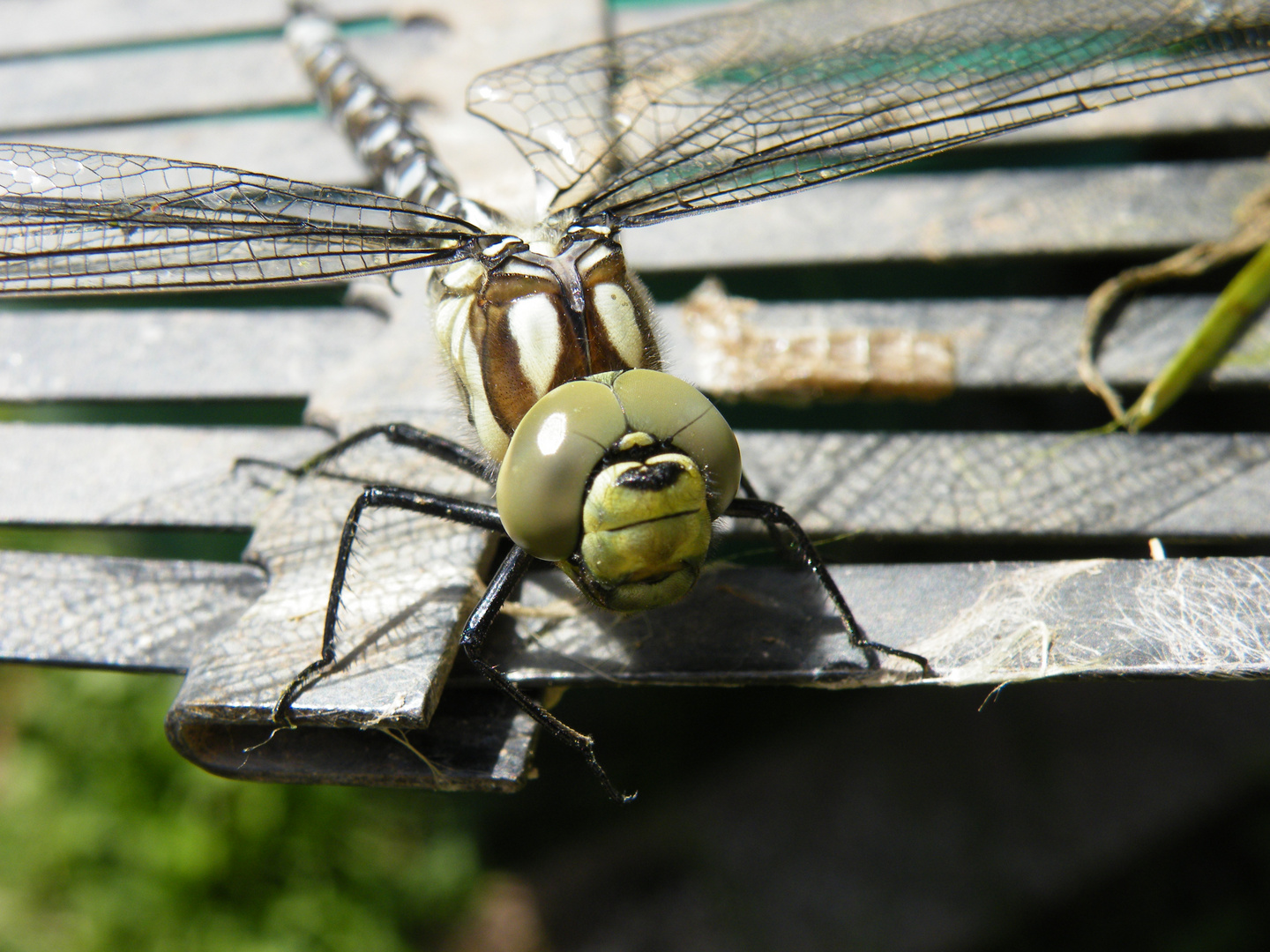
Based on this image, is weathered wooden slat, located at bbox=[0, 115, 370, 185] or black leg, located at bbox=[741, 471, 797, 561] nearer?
black leg, located at bbox=[741, 471, 797, 561]

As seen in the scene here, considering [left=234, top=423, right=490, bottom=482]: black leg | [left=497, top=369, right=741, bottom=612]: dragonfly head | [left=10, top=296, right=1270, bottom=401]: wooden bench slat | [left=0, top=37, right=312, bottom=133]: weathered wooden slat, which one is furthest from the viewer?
[left=0, top=37, right=312, bottom=133]: weathered wooden slat

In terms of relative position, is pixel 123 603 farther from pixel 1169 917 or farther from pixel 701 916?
pixel 1169 917

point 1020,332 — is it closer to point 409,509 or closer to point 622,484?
A: point 622,484

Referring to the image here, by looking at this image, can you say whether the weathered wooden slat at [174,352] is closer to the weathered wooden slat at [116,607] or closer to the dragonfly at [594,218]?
the dragonfly at [594,218]

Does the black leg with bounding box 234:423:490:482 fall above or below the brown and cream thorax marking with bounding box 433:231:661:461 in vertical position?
below

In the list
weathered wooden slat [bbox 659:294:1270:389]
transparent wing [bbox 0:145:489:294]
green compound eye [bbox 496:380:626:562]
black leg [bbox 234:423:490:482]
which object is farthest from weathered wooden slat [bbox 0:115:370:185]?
green compound eye [bbox 496:380:626:562]

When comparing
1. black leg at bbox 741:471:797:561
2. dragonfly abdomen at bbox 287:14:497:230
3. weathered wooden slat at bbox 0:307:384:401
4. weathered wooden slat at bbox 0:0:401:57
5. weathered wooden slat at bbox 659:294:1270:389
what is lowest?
black leg at bbox 741:471:797:561

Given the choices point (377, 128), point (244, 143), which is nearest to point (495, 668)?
point (377, 128)

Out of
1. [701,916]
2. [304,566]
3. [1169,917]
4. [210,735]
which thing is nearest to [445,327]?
[304,566]

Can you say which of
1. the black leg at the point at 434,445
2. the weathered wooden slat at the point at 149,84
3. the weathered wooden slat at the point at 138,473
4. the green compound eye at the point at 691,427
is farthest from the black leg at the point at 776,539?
the weathered wooden slat at the point at 149,84

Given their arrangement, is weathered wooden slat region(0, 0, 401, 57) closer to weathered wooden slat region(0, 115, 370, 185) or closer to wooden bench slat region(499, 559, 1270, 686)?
weathered wooden slat region(0, 115, 370, 185)
